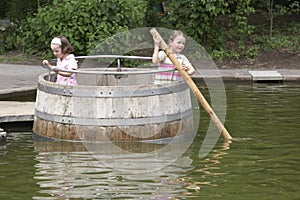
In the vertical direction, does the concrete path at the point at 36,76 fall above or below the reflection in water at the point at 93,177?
below

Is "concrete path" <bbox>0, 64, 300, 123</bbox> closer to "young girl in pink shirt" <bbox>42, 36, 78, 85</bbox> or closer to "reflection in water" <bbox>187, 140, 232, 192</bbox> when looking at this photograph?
"young girl in pink shirt" <bbox>42, 36, 78, 85</bbox>

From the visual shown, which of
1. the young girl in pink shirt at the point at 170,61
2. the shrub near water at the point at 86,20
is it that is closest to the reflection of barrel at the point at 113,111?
the young girl in pink shirt at the point at 170,61

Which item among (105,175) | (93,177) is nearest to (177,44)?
(105,175)

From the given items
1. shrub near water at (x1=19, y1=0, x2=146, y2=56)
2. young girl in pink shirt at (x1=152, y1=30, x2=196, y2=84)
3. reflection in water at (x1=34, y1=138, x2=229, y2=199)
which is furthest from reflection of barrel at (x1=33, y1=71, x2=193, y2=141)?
shrub near water at (x1=19, y1=0, x2=146, y2=56)

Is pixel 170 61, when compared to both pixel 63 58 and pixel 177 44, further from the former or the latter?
pixel 63 58

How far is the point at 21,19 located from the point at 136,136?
462 inches

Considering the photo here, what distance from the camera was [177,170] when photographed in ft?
31.0

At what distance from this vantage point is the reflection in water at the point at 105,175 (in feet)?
27.5

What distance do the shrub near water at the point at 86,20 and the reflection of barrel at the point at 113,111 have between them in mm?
7386

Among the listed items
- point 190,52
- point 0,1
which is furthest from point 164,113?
point 0,1

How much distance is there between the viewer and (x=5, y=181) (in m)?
8.88

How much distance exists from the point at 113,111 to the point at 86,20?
832 cm

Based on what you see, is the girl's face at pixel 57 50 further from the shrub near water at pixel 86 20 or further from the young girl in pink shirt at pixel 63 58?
the shrub near water at pixel 86 20

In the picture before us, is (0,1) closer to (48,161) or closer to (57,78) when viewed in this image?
(57,78)
